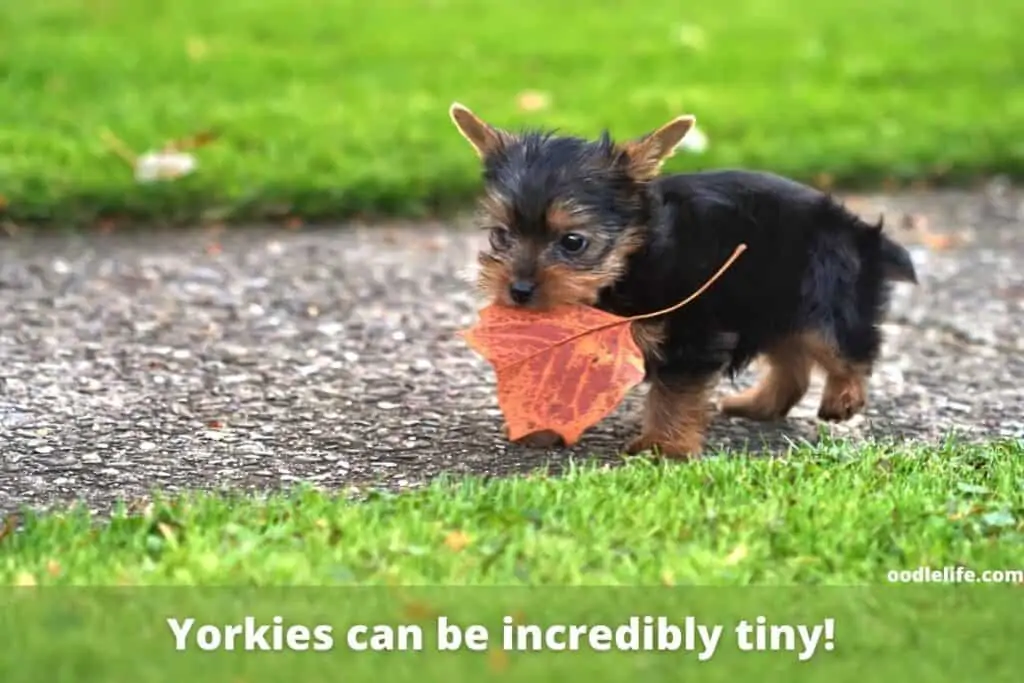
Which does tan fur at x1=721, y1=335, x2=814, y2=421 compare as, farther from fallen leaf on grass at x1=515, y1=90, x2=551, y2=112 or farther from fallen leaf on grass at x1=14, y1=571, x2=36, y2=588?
fallen leaf on grass at x1=515, y1=90, x2=551, y2=112

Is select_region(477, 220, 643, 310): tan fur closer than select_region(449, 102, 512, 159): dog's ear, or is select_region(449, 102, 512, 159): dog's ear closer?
select_region(477, 220, 643, 310): tan fur

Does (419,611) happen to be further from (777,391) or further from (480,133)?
(777,391)

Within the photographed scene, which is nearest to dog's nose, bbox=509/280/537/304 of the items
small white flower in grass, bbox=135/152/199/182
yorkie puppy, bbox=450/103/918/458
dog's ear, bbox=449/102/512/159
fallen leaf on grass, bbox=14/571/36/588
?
yorkie puppy, bbox=450/103/918/458

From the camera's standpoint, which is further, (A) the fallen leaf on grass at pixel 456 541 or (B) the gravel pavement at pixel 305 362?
(B) the gravel pavement at pixel 305 362

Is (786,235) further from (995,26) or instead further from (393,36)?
(995,26)

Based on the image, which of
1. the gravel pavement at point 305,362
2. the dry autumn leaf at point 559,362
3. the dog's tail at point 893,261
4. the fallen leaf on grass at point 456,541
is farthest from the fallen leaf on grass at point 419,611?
the dog's tail at point 893,261

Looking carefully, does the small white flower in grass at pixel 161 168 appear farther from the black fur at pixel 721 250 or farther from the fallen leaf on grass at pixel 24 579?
the fallen leaf on grass at pixel 24 579

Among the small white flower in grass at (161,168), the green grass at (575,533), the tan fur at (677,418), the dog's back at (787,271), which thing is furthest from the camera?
the small white flower in grass at (161,168)
